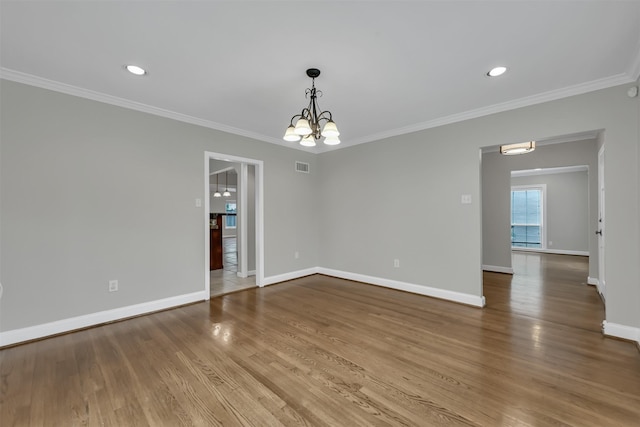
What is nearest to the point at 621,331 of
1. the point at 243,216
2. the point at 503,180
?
the point at 503,180

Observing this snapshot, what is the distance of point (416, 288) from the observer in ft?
13.9

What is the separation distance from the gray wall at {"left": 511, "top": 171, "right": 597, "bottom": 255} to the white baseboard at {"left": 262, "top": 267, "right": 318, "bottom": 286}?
25.6ft

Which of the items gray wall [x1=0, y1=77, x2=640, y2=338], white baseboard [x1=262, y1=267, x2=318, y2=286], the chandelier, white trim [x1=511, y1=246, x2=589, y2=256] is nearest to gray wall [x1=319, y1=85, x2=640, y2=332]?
gray wall [x1=0, y1=77, x2=640, y2=338]

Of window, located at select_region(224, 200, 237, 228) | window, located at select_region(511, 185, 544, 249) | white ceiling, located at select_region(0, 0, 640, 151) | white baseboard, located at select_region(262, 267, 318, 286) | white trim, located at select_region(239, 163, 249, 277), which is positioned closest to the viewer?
white ceiling, located at select_region(0, 0, 640, 151)

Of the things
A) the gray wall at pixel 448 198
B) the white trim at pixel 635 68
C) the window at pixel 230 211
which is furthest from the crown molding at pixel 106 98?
the window at pixel 230 211

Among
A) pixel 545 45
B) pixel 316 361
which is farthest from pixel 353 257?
pixel 545 45

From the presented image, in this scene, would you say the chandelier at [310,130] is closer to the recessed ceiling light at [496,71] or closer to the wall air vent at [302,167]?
the recessed ceiling light at [496,71]

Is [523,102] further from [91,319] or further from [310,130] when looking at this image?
[91,319]

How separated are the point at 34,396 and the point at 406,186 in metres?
4.63

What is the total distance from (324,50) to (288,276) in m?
3.94

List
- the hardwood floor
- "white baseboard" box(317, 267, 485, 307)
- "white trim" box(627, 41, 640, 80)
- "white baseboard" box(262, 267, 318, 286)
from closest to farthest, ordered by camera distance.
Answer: the hardwood floor < "white trim" box(627, 41, 640, 80) < "white baseboard" box(317, 267, 485, 307) < "white baseboard" box(262, 267, 318, 286)

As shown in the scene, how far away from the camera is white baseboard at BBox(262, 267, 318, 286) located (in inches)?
189

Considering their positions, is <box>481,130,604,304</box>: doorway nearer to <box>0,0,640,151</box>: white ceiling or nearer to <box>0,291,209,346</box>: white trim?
<box>0,0,640,151</box>: white ceiling

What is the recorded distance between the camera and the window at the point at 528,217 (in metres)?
8.53
